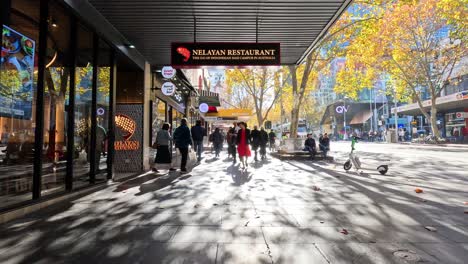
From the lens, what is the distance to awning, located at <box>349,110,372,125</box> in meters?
65.3

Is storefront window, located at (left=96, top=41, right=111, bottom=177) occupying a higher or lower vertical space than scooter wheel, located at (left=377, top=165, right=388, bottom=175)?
higher

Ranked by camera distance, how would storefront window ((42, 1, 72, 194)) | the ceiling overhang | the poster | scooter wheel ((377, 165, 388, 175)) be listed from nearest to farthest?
the poster < storefront window ((42, 1, 72, 194)) < the ceiling overhang < scooter wheel ((377, 165, 388, 175))

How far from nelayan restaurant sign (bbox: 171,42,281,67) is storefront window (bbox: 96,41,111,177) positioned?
72.2 inches

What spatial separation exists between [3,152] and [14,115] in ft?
2.45

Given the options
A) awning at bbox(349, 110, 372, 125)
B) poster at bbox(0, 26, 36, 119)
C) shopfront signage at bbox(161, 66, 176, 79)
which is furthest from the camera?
awning at bbox(349, 110, 372, 125)

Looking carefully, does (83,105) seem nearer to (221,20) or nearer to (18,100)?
(18,100)

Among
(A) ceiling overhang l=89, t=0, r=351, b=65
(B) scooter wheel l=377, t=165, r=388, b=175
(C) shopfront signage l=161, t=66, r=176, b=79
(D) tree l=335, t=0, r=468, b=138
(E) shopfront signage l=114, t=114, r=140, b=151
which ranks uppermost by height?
(D) tree l=335, t=0, r=468, b=138

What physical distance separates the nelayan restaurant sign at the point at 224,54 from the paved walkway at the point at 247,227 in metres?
3.27

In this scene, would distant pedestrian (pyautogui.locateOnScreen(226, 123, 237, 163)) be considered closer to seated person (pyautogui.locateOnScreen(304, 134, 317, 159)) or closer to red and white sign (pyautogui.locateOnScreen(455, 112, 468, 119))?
seated person (pyautogui.locateOnScreen(304, 134, 317, 159))

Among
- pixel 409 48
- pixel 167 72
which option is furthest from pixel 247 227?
pixel 409 48

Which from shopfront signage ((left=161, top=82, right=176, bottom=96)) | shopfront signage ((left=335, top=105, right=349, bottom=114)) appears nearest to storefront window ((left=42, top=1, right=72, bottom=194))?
shopfront signage ((left=161, top=82, right=176, bottom=96))

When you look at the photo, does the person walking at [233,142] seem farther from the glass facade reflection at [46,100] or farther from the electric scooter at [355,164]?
the glass facade reflection at [46,100]

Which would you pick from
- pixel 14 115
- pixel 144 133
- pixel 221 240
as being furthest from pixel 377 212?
pixel 144 133

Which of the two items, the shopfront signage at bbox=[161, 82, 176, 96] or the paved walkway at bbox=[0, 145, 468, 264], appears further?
the shopfront signage at bbox=[161, 82, 176, 96]
